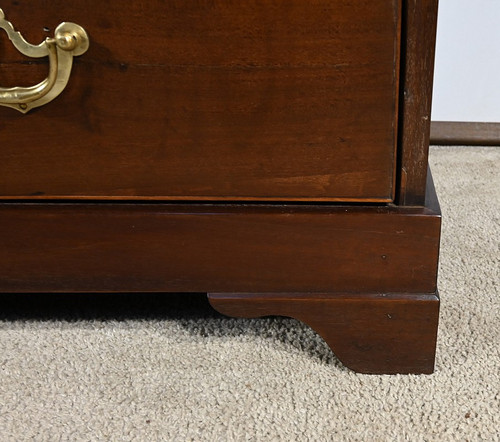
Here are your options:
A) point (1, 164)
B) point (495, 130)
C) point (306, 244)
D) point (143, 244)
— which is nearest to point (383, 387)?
point (306, 244)

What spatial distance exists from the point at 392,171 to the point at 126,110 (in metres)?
0.22

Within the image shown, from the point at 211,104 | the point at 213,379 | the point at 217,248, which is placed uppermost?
the point at 211,104

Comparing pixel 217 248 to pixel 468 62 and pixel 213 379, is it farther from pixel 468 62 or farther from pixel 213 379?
pixel 468 62

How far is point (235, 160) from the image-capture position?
24.1 inches

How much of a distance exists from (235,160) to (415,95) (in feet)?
0.50

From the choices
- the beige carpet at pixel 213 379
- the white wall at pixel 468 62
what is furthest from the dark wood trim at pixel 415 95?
the white wall at pixel 468 62

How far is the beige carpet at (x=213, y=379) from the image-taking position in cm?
60

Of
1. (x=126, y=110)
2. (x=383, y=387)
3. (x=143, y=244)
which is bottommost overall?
(x=383, y=387)

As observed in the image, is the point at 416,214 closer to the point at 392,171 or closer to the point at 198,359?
the point at 392,171

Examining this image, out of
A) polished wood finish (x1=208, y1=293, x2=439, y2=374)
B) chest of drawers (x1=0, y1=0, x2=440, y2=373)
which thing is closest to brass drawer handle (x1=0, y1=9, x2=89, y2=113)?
chest of drawers (x1=0, y1=0, x2=440, y2=373)

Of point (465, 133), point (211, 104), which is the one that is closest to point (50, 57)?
point (211, 104)

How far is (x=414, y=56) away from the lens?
57 cm

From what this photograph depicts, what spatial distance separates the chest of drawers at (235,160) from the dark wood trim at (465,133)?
70 centimetres

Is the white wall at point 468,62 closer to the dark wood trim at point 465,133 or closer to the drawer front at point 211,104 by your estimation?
the dark wood trim at point 465,133
